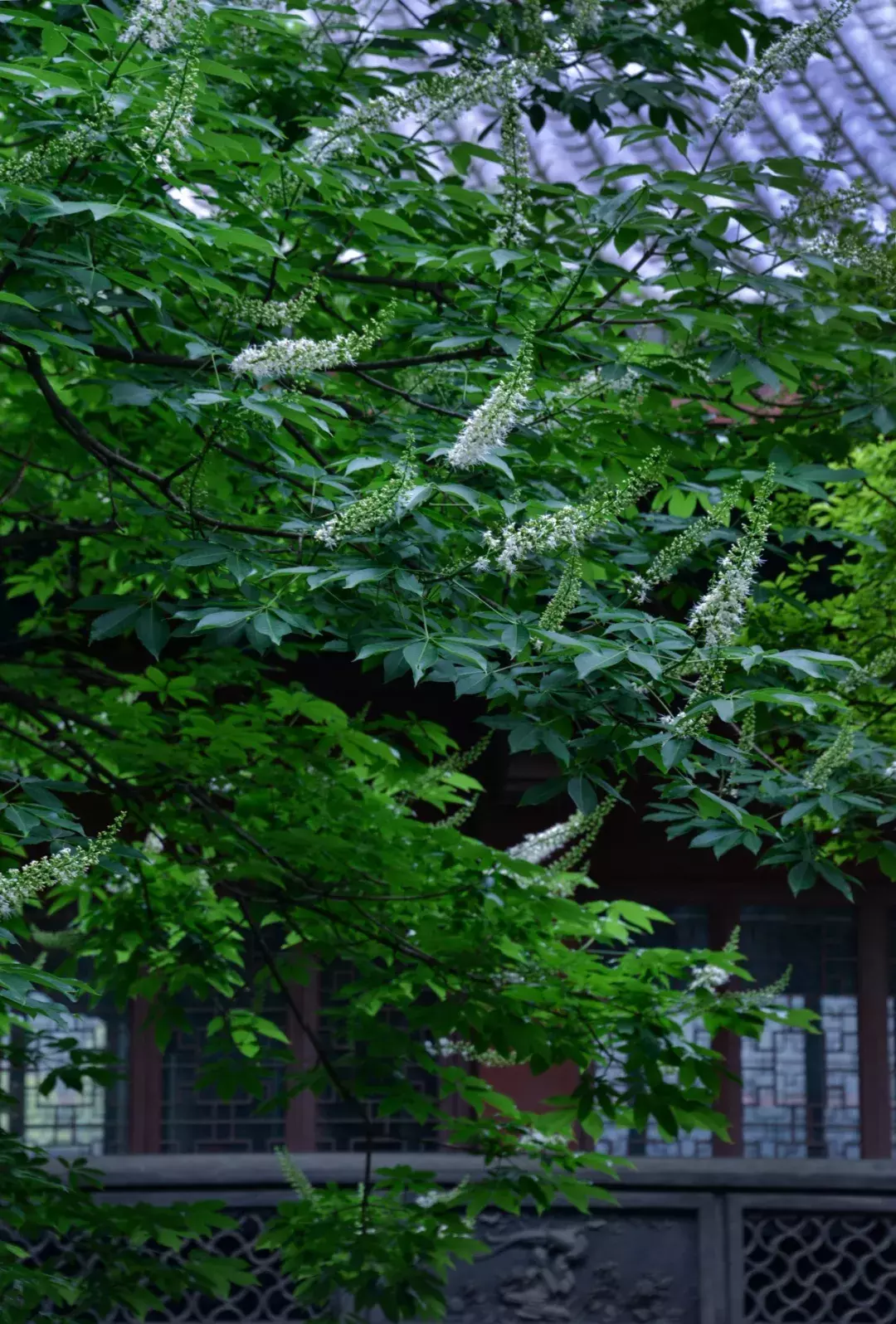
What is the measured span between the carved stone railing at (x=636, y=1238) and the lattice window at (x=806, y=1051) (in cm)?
160

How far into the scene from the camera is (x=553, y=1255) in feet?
28.2

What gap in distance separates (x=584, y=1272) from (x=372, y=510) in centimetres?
649

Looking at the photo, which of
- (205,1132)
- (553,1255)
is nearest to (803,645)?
(553,1255)

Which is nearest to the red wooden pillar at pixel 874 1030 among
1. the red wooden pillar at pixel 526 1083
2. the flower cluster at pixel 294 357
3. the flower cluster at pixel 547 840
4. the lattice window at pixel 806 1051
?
the lattice window at pixel 806 1051

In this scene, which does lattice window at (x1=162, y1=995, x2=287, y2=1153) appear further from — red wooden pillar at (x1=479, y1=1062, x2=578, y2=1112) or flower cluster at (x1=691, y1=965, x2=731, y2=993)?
flower cluster at (x1=691, y1=965, x2=731, y2=993)

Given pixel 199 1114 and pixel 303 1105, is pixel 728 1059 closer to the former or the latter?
pixel 303 1105

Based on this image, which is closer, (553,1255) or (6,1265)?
(6,1265)

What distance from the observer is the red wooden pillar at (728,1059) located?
1006cm

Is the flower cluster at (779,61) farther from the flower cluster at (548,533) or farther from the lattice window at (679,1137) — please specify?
the lattice window at (679,1137)

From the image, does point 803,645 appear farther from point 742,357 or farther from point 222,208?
point 222,208

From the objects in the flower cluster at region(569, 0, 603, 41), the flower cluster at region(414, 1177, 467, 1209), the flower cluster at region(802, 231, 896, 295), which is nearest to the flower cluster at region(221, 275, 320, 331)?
the flower cluster at region(569, 0, 603, 41)

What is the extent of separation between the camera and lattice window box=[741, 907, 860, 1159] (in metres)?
10.4

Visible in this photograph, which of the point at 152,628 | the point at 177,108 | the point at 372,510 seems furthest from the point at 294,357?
the point at 152,628

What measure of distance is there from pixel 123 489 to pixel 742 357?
3012 mm
